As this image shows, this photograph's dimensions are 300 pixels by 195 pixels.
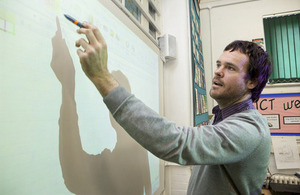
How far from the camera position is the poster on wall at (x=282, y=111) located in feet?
6.77

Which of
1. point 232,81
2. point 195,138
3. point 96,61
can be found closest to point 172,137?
point 195,138

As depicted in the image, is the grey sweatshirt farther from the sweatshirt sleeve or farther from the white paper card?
the white paper card

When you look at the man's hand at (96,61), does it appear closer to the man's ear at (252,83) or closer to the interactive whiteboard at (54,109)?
the interactive whiteboard at (54,109)

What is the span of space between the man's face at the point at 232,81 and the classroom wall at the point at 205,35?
0.77 m

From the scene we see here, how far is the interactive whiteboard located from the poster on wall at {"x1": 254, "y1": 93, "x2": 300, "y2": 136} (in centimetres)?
204

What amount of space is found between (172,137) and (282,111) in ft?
7.44

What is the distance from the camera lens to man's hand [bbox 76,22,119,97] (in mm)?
399

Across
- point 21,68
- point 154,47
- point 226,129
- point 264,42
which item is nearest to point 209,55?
point 264,42

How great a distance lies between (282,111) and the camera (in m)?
2.11

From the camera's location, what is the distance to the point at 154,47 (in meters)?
1.29

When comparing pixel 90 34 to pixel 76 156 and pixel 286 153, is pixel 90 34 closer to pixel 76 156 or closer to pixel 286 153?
pixel 76 156

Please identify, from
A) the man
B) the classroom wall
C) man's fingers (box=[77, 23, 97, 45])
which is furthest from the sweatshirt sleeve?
the classroom wall

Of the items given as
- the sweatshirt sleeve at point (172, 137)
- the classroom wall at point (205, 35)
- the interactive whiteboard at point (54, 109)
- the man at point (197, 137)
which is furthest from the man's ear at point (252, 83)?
the classroom wall at point (205, 35)

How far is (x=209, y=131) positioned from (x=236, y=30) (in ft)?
7.43
